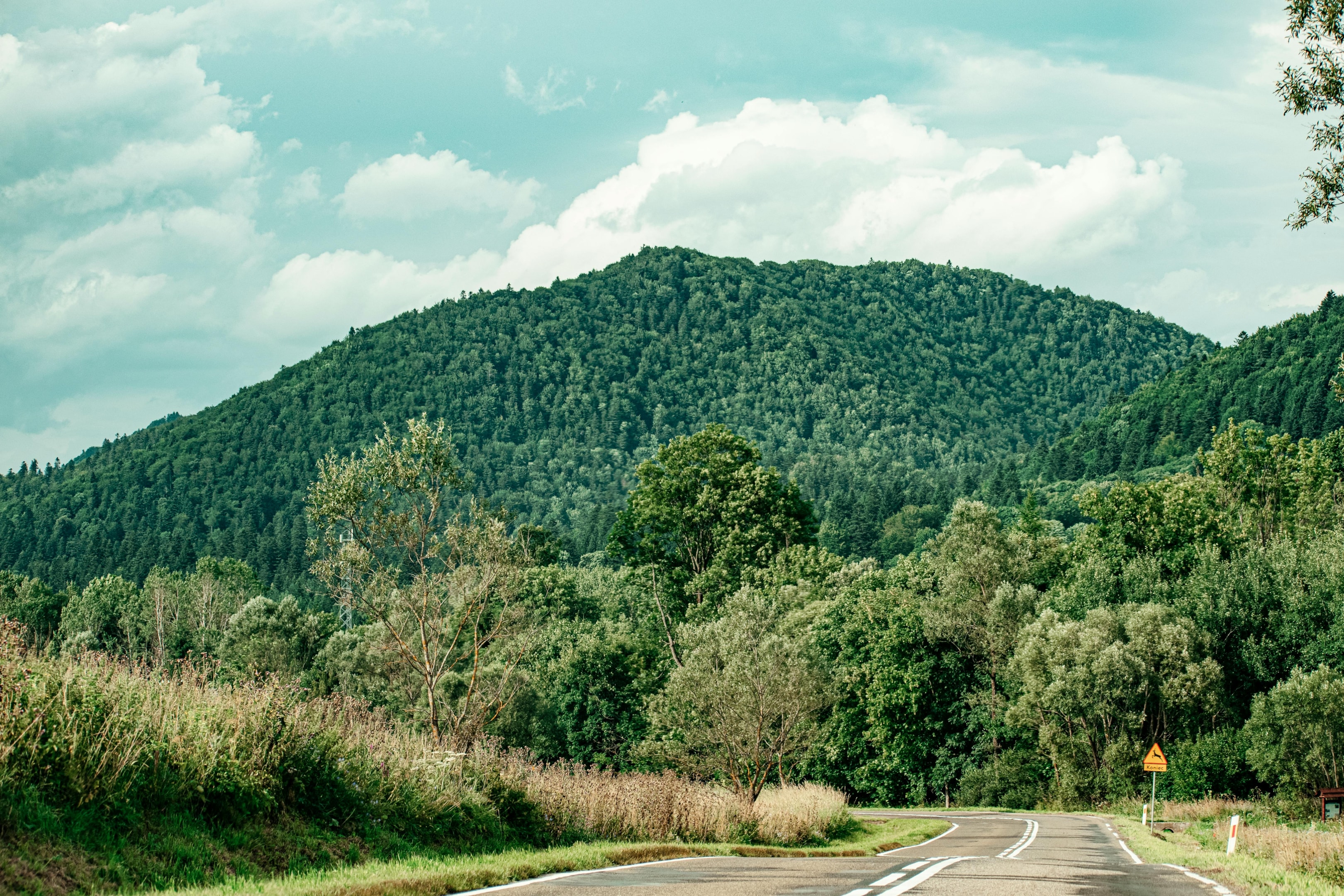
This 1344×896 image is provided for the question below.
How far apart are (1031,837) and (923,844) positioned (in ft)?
10.9

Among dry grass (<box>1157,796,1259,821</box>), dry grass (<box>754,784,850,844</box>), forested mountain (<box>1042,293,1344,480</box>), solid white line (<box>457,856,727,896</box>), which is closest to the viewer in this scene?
solid white line (<box>457,856,727,896</box>)

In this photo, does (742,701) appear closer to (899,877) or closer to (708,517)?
(899,877)

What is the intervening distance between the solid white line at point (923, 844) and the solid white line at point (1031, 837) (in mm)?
2445

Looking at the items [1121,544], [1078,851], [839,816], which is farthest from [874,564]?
[1078,851]

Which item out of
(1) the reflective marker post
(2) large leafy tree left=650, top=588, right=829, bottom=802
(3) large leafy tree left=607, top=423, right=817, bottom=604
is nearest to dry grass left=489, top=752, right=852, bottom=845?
(2) large leafy tree left=650, top=588, right=829, bottom=802

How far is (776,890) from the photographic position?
11609mm

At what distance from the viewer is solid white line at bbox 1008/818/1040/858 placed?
22812 mm

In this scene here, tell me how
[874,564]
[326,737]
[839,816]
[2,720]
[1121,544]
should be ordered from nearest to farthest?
[2,720]
[326,737]
[839,816]
[1121,544]
[874,564]

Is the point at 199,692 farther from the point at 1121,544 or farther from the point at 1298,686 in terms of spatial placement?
the point at 1121,544

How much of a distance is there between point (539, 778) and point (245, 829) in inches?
280

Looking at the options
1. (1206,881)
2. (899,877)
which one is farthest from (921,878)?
(1206,881)

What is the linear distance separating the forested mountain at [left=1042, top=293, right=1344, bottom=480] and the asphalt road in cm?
14033

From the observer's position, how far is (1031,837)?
3098 centimetres

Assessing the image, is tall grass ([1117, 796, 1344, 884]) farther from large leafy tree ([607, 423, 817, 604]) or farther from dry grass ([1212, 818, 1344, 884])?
large leafy tree ([607, 423, 817, 604])
